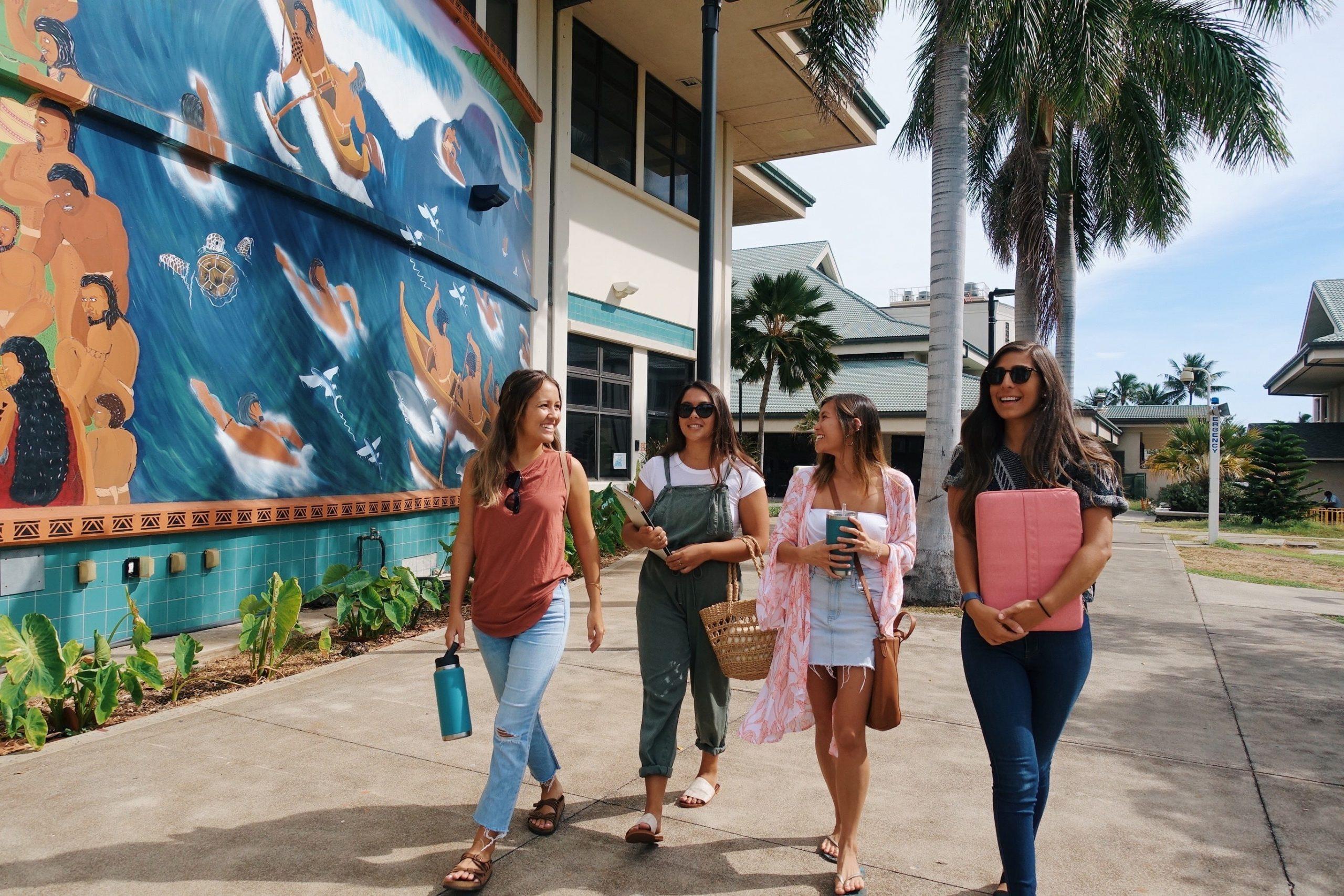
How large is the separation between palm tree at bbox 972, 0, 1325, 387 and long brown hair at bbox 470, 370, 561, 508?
889 cm

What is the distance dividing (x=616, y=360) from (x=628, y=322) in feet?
2.32

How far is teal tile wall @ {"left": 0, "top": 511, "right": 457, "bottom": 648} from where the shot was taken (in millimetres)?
5609

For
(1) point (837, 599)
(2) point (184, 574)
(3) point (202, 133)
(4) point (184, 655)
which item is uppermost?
(3) point (202, 133)

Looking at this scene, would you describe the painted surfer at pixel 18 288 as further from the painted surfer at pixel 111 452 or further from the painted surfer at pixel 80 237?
the painted surfer at pixel 111 452

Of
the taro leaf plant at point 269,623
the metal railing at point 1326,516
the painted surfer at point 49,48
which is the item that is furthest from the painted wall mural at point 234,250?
the metal railing at point 1326,516

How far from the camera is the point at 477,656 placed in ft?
21.2

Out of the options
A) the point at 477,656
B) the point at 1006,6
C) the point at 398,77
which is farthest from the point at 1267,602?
the point at 398,77

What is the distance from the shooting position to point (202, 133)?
647 centimetres

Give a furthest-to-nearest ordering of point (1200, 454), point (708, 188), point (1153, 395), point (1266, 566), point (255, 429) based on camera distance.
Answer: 1. point (1153, 395)
2. point (1200, 454)
3. point (1266, 566)
4. point (708, 188)
5. point (255, 429)

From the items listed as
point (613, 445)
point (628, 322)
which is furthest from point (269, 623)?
point (628, 322)

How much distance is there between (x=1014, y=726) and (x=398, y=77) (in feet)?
27.9

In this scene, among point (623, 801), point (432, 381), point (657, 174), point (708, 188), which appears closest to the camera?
point (623, 801)

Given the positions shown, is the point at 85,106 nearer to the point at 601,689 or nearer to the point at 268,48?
the point at 268,48

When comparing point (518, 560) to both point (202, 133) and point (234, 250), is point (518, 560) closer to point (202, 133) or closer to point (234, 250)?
point (234, 250)
